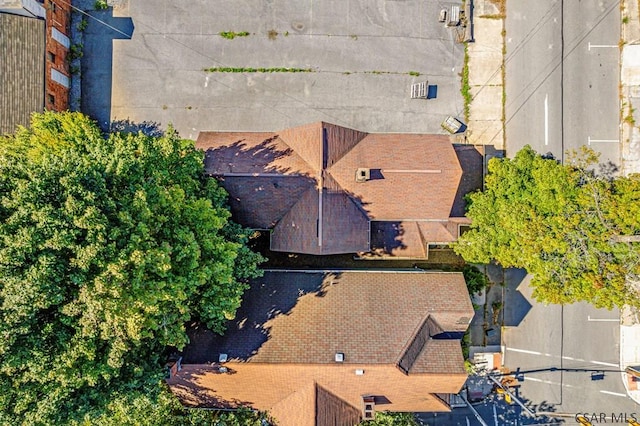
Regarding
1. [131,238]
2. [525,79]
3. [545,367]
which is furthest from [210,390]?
[525,79]

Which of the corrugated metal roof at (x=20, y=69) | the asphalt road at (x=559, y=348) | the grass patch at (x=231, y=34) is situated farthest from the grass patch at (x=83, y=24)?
the asphalt road at (x=559, y=348)

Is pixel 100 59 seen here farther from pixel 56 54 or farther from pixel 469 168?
pixel 469 168

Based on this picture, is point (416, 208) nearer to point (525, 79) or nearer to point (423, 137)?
point (423, 137)

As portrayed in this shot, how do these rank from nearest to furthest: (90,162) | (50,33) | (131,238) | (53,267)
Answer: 1. (53,267)
2. (131,238)
3. (90,162)
4. (50,33)

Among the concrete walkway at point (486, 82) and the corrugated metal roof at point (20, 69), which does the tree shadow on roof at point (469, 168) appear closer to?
the concrete walkway at point (486, 82)

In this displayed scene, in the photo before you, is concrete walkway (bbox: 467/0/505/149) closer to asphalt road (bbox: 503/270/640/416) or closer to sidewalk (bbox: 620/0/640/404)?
sidewalk (bbox: 620/0/640/404)
